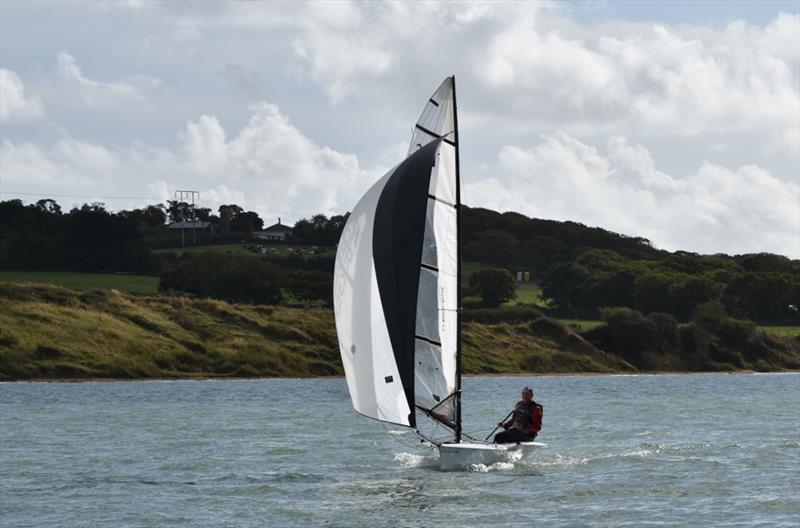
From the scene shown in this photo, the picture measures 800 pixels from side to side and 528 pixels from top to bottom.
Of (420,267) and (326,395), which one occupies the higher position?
(420,267)

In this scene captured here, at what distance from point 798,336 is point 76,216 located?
98062 mm

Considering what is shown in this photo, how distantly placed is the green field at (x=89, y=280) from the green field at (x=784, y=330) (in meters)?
79.1

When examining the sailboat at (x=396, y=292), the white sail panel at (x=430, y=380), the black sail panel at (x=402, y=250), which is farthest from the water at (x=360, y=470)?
the black sail panel at (x=402, y=250)

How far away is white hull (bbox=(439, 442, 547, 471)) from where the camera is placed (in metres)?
37.9

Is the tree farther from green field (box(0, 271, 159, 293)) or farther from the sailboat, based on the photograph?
the sailboat

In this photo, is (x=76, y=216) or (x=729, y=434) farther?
(x=76, y=216)

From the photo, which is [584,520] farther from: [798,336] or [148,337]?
[798,336]

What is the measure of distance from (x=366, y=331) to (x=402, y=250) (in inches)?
96.2

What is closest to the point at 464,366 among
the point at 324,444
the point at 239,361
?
the point at 239,361

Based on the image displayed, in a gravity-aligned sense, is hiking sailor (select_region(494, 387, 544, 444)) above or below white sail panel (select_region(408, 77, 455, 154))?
below

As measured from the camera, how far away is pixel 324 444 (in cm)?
5116

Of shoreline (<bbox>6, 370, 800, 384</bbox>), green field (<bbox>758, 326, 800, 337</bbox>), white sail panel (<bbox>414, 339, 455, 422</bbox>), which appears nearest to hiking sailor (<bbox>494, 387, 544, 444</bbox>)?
white sail panel (<bbox>414, 339, 455, 422</bbox>)

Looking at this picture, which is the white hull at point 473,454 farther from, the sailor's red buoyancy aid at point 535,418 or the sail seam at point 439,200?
the sail seam at point 439,200

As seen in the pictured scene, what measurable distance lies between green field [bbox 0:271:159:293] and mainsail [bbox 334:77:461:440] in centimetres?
12389
